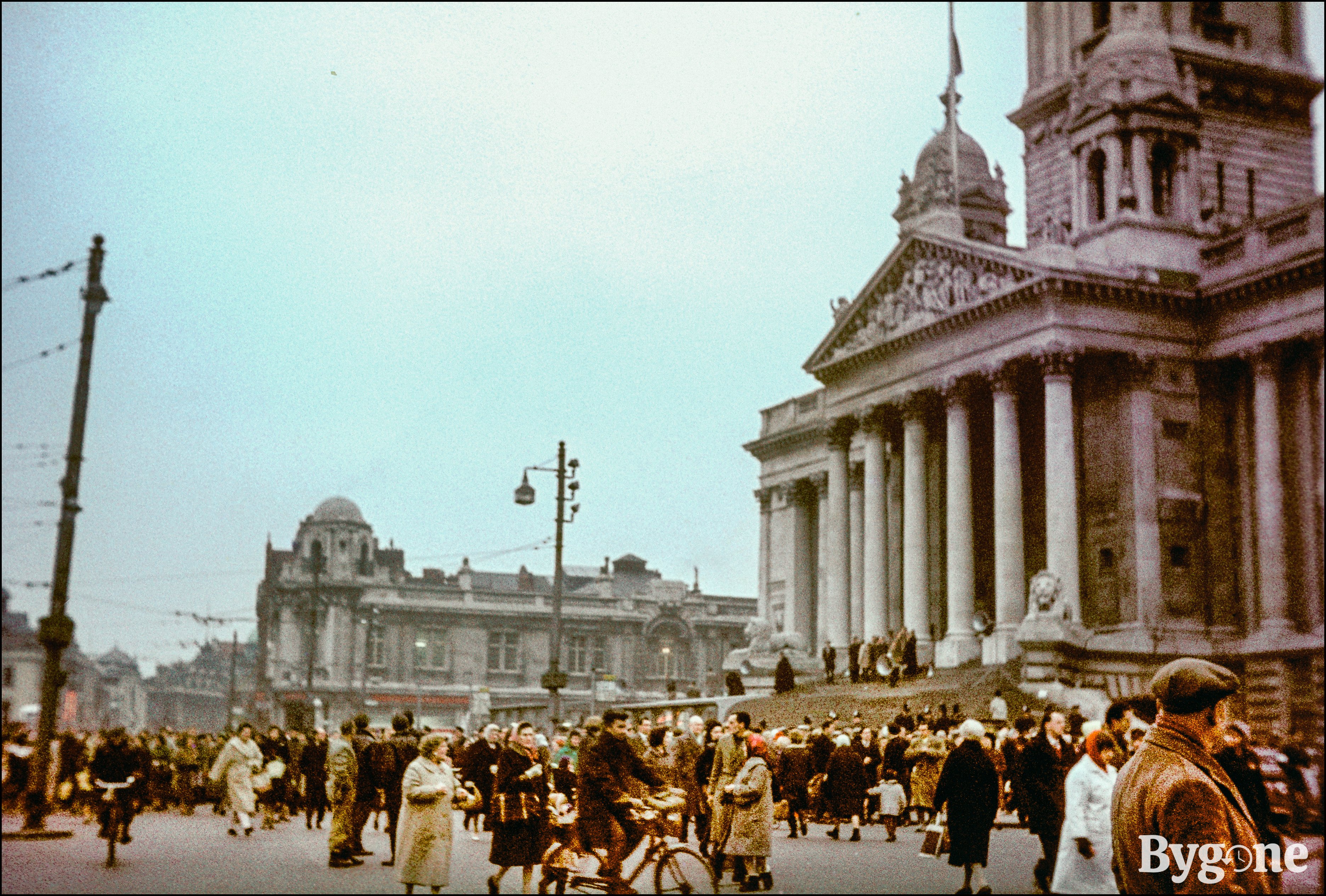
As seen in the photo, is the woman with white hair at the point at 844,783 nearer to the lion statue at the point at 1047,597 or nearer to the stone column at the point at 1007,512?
the lion statue at the point at 1047,597

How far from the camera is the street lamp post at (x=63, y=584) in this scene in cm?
2027

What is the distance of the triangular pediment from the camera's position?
158ft

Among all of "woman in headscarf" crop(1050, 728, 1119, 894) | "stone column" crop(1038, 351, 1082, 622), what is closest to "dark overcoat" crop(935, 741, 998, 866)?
"woman in headscarf" crop(1050, 728, 1119, 894)

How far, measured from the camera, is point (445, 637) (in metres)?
94.2

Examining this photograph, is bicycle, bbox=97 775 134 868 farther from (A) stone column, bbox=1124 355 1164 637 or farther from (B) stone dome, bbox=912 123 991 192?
(B) stone dome, bbox=912 123 991 192

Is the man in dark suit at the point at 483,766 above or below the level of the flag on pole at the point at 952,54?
below

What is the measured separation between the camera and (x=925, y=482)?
5309 centimetres

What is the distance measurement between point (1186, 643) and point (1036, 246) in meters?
12.4

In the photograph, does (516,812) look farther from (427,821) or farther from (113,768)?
(113,768)

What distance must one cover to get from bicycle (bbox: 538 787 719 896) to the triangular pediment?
3193 centimetres

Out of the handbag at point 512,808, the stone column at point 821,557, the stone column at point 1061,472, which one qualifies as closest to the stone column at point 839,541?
the stone column at point 821,557

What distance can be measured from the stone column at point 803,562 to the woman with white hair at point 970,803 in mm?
46336

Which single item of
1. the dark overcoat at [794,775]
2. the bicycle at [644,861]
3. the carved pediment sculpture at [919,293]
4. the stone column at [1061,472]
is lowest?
the bicycle at [644,861]

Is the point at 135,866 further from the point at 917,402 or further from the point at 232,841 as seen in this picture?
the point at 917,402
